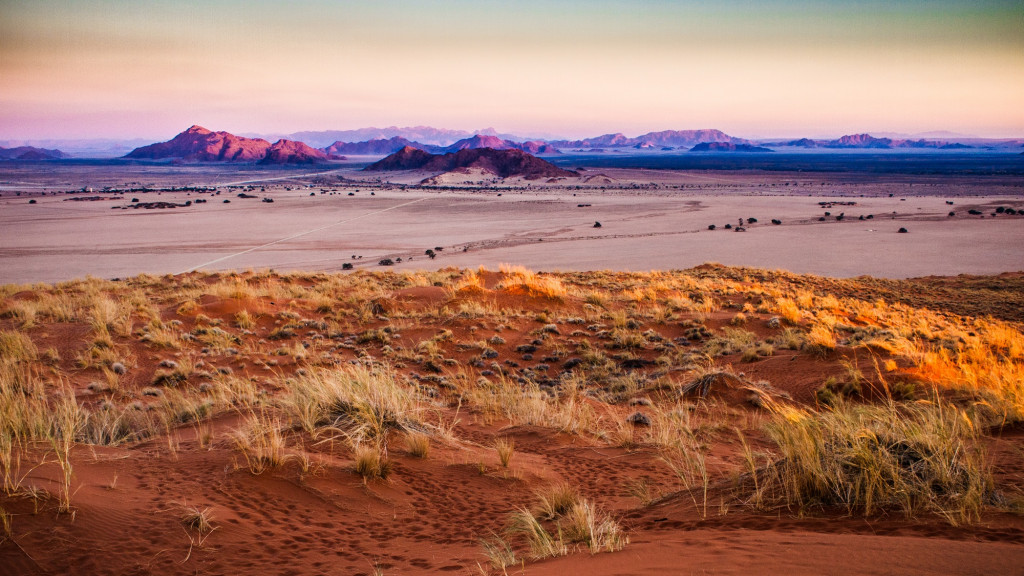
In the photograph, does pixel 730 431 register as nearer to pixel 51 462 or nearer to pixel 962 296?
pixel 51 462

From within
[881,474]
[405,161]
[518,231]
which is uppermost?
[405,161]

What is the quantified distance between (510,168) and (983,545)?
120127 mm

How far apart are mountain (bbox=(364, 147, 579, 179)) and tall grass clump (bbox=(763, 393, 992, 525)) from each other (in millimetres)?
107892

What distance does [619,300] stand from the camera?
1880 cm

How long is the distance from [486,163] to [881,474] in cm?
12223

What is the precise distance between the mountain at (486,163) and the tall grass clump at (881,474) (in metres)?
108

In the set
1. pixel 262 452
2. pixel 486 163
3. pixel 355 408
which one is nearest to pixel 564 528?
pixel 262 452

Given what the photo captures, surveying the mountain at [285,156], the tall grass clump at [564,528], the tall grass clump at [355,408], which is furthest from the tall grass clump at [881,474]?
the mountain at [285,156]

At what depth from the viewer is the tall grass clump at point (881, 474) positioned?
3.38 m

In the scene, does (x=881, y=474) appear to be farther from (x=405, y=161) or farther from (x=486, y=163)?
(x=405, y=161)

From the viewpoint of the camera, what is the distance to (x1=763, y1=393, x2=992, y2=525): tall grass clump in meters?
3.38

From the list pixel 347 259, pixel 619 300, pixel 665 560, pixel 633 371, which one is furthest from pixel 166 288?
pixel 665 560

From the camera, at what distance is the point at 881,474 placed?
12.0 feet

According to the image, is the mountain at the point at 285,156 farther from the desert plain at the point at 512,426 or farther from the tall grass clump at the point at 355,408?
the tall grass clump at the point at 355,408
